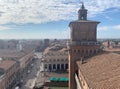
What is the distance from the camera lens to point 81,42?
29.6 metres

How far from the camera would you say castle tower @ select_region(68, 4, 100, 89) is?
29203mm

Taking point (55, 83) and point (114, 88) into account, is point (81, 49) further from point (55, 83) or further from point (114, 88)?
point (114, 88)

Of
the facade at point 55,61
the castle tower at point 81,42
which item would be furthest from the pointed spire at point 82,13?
the facade at point 55,61

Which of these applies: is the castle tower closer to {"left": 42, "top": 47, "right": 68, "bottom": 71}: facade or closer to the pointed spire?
the pointed spire

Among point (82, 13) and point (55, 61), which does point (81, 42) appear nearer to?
point (82, 13)

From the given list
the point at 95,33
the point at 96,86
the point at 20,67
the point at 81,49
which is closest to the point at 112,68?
the point at 96,86

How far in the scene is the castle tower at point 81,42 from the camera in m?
29.2

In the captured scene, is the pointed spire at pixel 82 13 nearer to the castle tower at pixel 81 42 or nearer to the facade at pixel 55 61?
the castle tower at pixel 81 42

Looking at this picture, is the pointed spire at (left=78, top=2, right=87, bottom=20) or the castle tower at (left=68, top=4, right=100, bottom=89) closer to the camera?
the castle tower at (left=68, top=4, right=100, bottom=89)

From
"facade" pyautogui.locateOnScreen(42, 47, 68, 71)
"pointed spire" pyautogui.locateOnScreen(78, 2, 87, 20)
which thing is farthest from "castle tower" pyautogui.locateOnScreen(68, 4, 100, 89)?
"facade" pyautogui.locateOnScreen(42, 47, 68, 71)

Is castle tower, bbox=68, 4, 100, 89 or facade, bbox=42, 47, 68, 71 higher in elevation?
castle tower, bbox=68, 4, 100, 89

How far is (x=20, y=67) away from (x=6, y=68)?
64.1ft

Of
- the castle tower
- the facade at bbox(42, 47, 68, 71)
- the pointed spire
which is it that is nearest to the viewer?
the castle tower

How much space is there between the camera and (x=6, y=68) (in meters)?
51.3
